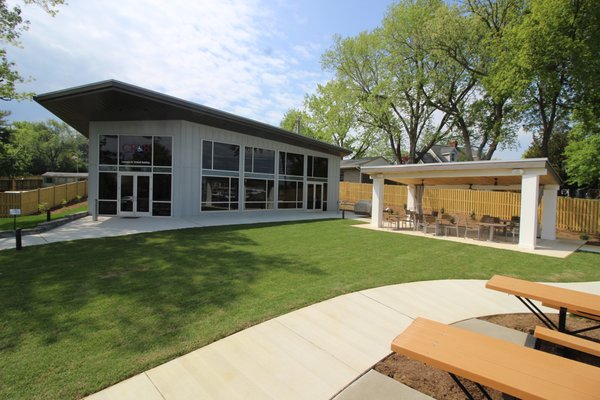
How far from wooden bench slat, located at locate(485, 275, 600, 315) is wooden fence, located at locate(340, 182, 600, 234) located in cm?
1527

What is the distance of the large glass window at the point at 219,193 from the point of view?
663 inches

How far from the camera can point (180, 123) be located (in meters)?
15.8

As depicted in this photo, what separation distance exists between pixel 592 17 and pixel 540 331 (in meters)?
19.9

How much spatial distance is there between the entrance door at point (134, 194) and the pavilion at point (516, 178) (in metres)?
11.5

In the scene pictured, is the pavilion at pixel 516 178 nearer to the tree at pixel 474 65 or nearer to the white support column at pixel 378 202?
the white support column at pixel 378 202

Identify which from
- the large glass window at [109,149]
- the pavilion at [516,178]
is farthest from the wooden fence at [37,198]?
the pavilion at [516,178]

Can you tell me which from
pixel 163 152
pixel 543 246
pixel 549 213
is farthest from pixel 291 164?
pixel 543 246

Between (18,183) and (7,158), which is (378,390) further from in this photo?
(18,183)

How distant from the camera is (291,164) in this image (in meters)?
21.3

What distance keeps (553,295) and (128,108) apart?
1613 centimetres

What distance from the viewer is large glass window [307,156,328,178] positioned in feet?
74.1

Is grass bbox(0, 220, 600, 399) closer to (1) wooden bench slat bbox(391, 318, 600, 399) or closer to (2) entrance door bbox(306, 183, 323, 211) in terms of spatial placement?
(1) wooden bench slat bbox(391, 318, 600, 399)

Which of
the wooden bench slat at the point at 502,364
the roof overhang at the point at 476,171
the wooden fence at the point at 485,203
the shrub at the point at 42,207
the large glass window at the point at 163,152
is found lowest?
the shrub at the point at 42,207

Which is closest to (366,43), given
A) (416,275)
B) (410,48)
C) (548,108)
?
(410,48)
